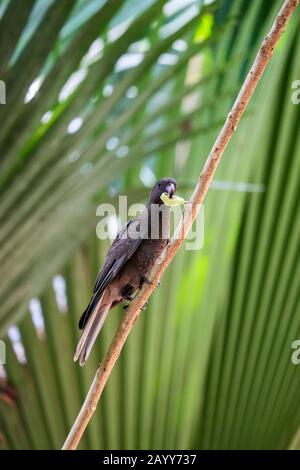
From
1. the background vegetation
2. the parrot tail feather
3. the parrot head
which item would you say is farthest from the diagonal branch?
the background vegetation

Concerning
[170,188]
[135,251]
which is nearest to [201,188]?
[170,188]

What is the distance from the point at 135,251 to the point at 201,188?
777 mm

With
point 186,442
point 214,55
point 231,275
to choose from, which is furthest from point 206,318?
point 214,55

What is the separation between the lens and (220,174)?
1989 millimetres

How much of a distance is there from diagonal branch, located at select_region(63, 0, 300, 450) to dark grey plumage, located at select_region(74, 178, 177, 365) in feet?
1.55

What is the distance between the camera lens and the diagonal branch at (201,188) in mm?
1051

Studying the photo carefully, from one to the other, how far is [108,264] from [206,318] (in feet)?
1.41

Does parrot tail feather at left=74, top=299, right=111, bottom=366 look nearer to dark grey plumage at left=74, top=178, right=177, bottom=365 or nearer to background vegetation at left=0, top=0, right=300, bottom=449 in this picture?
dark grey plumage at left=74, top=178, right=177, bottom=365

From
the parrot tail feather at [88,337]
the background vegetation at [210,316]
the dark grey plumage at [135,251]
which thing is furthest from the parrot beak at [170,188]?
the parrot tail feather at [88,337]

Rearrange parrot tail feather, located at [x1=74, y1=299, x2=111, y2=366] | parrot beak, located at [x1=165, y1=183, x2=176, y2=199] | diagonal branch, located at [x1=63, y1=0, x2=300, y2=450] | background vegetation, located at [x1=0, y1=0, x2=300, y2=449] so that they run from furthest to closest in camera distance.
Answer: background vegetation, located at [x1=0, y1=0, x2=300, y2=449] → parrot beak, located at [x1=165, y1=183, x2=176, y2=199] → parrot tail feather, located at [x1=74, y1=299, x2=111, y2=366] → diagonal branch, located at [x1=63, y1=0, x2=300, y2=450]

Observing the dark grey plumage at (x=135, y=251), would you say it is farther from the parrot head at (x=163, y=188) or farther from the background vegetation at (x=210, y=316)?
the background vegetation at (x=210, y=316)

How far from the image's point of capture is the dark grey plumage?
1684mm

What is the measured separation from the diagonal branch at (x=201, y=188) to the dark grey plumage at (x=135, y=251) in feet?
1.55

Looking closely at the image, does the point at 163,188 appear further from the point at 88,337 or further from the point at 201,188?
the point at 201,188
